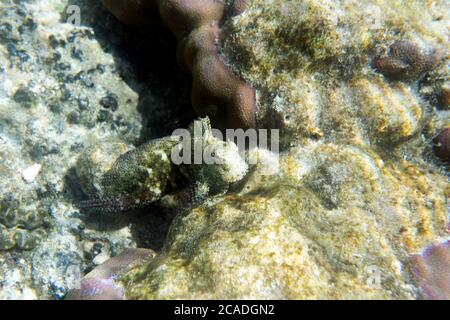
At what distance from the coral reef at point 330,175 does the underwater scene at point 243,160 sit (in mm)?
12

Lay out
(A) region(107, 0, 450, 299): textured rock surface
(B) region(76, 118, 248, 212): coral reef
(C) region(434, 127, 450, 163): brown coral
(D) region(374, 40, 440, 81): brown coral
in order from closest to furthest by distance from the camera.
→ 1. (A) region(107, 0, 450, 299): textured rock surface
2. (B) region(76, 118, 248, 212): coral reef
3. (D) region(374, 40, 440, 81): brown coral
4. (C) region(434, 127, 450, 163): brown coral

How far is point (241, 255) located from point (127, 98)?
2.45m

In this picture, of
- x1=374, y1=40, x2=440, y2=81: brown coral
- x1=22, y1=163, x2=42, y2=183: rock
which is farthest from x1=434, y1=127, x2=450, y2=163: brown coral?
x1=22, y1=163, x2=42, y2=183: rock

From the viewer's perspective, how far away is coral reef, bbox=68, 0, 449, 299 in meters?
1.99

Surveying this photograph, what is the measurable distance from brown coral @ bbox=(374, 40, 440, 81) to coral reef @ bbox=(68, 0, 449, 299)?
10mm

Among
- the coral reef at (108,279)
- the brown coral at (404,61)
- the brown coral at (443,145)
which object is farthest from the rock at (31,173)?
the brown coral at (443,145)

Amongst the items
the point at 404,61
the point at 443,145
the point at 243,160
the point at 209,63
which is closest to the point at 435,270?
the point at 443,145

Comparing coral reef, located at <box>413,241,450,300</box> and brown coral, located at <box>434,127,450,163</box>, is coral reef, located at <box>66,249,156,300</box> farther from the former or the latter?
brown coral, located at <box>434,127,450,163</box>

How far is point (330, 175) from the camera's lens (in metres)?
2.63

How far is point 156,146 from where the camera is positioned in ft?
9.48

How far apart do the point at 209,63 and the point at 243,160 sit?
2.90ft

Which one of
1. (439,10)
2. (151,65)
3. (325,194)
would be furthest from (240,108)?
(439,10)
